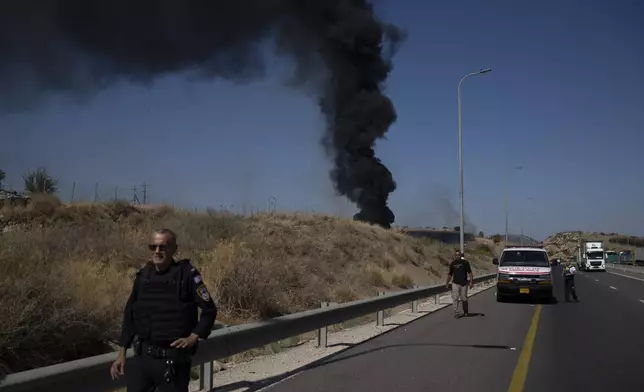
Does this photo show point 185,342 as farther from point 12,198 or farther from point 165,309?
point 12,198

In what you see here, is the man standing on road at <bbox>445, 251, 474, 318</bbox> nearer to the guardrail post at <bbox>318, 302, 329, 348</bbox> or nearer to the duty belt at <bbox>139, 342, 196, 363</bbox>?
the guardrail post at <bbox>318, 302, 329, 348</bbox>

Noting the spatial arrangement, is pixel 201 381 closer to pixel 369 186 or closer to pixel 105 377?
pixel 105 377

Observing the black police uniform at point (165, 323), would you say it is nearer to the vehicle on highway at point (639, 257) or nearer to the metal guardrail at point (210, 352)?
the metal guardrail at point (210, 352)

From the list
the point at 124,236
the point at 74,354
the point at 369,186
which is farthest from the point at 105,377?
the point at 369,186

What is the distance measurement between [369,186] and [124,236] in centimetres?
2894

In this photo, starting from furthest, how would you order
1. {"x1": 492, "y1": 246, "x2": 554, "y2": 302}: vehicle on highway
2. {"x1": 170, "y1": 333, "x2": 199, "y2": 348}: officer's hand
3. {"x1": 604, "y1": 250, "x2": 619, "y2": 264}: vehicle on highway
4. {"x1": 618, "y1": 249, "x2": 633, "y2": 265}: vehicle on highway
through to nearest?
{"x1": 604, "y1": 250, "x2": 619, "y2": 264}: vehicle on highway < {"x1": 618, "y1": 249, "x2": 633, "y2": 265}: vehicle on highway < {"x1": 492, "y1": 246, "x2": 554, "y2": 302}: vehicle on highway < {"x1": 170, "y1": 333, "x2": 199, "y2": 348}: officer's hand

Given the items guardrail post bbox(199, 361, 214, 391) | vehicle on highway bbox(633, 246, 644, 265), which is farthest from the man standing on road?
vehicle on highway bbox(633, 246, 644, 265)

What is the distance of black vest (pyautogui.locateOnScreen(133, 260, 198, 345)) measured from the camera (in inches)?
169

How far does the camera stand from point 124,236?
661 inches

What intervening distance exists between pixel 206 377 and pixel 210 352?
841mm

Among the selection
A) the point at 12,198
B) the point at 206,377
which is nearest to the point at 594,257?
the point at 12,198

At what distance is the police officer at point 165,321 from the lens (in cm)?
430

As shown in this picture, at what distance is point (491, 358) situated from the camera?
9.61m

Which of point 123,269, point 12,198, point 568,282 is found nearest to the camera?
point 123,269
